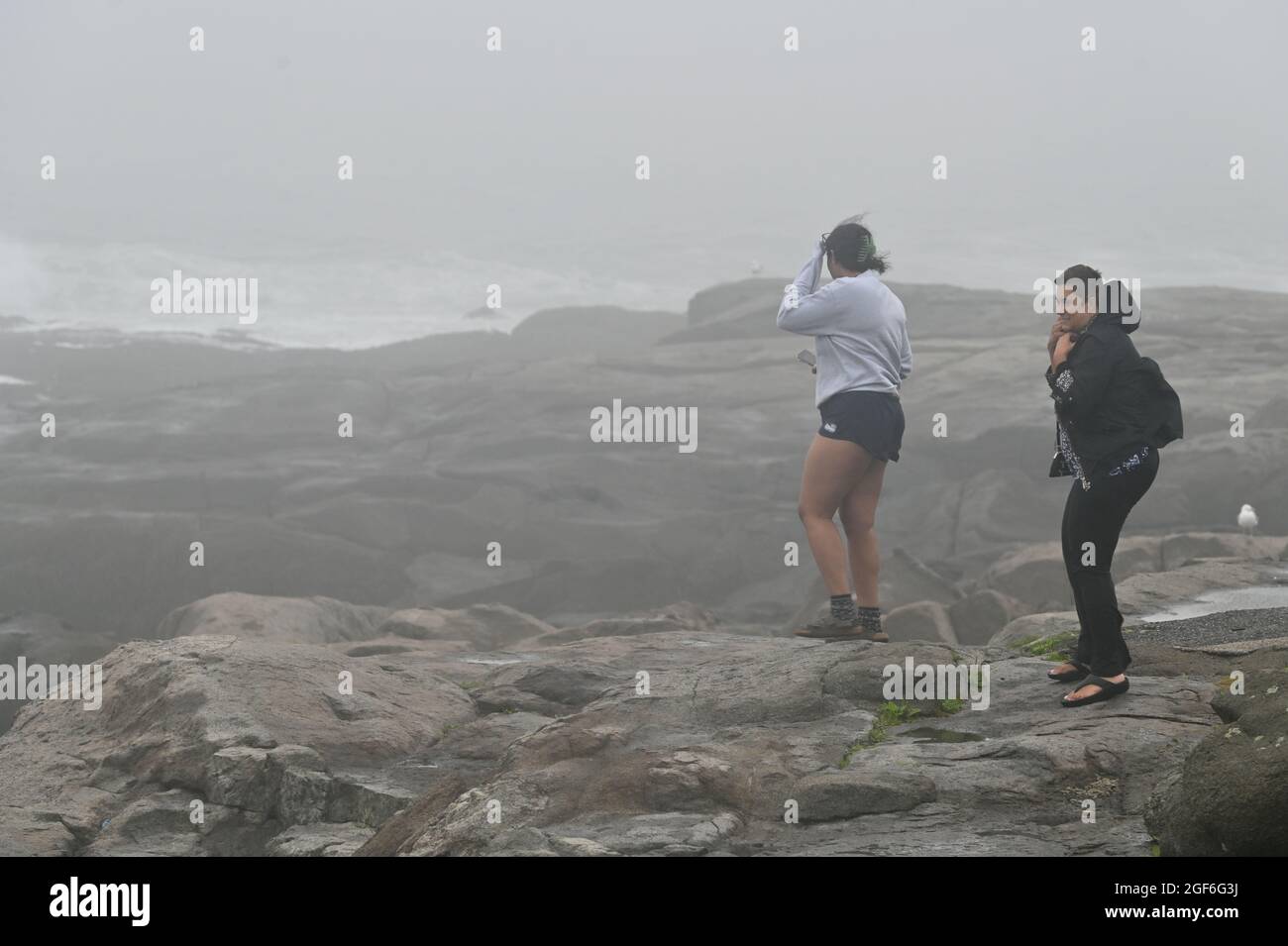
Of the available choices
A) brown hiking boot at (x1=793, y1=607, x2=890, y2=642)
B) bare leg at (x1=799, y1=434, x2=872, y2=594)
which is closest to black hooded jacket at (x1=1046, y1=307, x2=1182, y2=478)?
bare leg at (x1=799, y1=434, x2=872, y2=594)

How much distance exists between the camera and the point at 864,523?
316 inches

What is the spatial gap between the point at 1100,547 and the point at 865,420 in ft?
5.43

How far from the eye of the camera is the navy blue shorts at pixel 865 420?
7.79 meters

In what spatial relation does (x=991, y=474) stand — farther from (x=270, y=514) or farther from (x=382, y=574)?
(x=270, y=514)

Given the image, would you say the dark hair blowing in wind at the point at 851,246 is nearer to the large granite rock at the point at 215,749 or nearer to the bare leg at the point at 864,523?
the bare leg at the point at 864,523

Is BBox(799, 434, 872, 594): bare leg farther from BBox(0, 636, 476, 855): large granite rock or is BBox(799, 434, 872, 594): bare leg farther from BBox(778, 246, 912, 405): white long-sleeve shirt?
BBox(0, 636, 476, 855): large granite rock

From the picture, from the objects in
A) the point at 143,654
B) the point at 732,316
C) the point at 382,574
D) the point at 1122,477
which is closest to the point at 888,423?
the point at 1122,477

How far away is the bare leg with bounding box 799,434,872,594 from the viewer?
7.82 metres

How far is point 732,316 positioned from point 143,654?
33.3m

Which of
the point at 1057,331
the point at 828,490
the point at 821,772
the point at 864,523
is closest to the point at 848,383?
the point at 828,490

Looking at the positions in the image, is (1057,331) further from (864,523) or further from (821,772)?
(821,772)

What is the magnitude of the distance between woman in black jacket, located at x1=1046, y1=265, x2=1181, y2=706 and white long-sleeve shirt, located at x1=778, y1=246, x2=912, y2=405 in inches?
52.0

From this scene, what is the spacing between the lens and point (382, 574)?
2575cm

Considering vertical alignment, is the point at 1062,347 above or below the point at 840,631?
above
